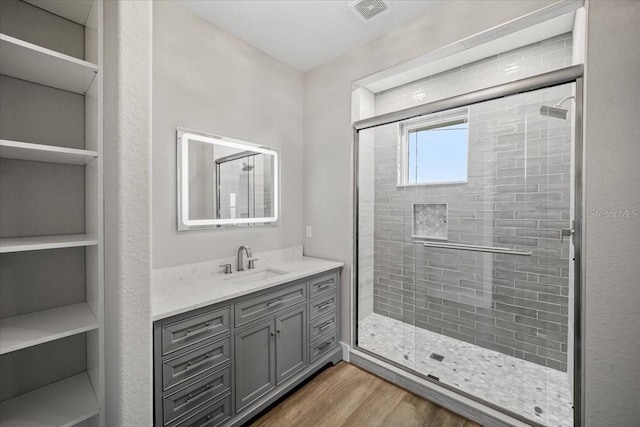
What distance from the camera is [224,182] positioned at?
220cm

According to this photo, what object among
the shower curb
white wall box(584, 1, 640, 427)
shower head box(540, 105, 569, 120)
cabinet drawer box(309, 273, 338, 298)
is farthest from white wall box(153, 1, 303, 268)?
white wall box(584, 1, 640, 427)

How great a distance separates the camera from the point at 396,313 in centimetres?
256

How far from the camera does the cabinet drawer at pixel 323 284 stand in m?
2.22

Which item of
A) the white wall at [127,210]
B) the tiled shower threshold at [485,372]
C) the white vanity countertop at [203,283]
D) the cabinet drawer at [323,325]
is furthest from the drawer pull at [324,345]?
the white wall at [127,210]

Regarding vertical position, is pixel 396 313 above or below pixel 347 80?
below

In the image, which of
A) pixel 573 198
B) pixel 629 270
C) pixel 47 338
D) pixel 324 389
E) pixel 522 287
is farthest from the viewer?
pixel 324 389

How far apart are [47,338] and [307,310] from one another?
4.87 ft

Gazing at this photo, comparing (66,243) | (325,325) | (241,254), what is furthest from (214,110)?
(325,325)

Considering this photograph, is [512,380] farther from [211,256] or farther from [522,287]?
[211,256]

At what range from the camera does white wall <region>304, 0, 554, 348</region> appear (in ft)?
6.48

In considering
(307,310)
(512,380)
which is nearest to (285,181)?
(307,310)

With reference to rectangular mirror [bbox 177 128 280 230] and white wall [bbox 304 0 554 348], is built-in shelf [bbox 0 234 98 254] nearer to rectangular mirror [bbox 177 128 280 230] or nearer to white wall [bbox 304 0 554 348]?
rectangular mirror [bbox 177 128 280 230]

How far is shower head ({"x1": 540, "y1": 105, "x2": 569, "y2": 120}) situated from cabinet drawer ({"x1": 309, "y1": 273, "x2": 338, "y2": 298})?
189 cm

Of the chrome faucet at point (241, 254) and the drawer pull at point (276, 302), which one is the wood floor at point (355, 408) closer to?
the drawer pull at point (276, 302)
